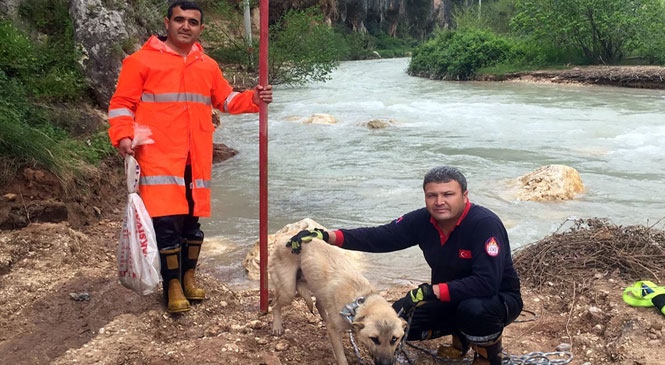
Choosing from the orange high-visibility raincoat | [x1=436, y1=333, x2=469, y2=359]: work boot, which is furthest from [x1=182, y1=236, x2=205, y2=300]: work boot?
[x1=436, y1=333, x2=469, y2=359]: work boot

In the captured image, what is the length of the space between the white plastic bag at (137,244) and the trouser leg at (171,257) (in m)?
0.16

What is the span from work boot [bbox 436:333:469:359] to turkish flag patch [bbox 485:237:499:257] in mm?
791

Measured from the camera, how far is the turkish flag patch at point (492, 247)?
3.40 meters

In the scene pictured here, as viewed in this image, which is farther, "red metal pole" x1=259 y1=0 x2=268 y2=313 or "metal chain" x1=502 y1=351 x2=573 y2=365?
"red metal pole" x1=259 y1=0 x2=268 y2=313

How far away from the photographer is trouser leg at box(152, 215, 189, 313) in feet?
13.3

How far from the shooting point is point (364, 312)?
3.42 meters

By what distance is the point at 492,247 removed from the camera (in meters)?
3.41

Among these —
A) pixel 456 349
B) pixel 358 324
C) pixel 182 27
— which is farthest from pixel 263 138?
pixel 456 349

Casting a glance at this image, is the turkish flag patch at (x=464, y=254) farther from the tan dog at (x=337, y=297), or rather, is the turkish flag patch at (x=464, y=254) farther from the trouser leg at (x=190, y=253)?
the trouser leg at (x=190, y=253)

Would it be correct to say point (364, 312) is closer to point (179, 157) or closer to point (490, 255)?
point (490, 255)

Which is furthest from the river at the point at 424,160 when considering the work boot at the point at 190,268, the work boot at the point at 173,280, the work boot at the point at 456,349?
the work boot at the point at 456,349

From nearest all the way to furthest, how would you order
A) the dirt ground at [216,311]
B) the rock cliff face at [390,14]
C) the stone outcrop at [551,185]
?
1. the dirt ground at [216,311]
2. the stone outcrop at [551,185]
3. the rock cliff face at [390,14]

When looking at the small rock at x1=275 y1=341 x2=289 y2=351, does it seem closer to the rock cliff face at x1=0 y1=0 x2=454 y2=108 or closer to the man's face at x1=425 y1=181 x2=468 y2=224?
the man's face at x1=425 y1=181 x2=468 y2=224

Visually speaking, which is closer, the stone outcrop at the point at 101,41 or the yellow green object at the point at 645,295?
the yellow green object at the point at 645,295
